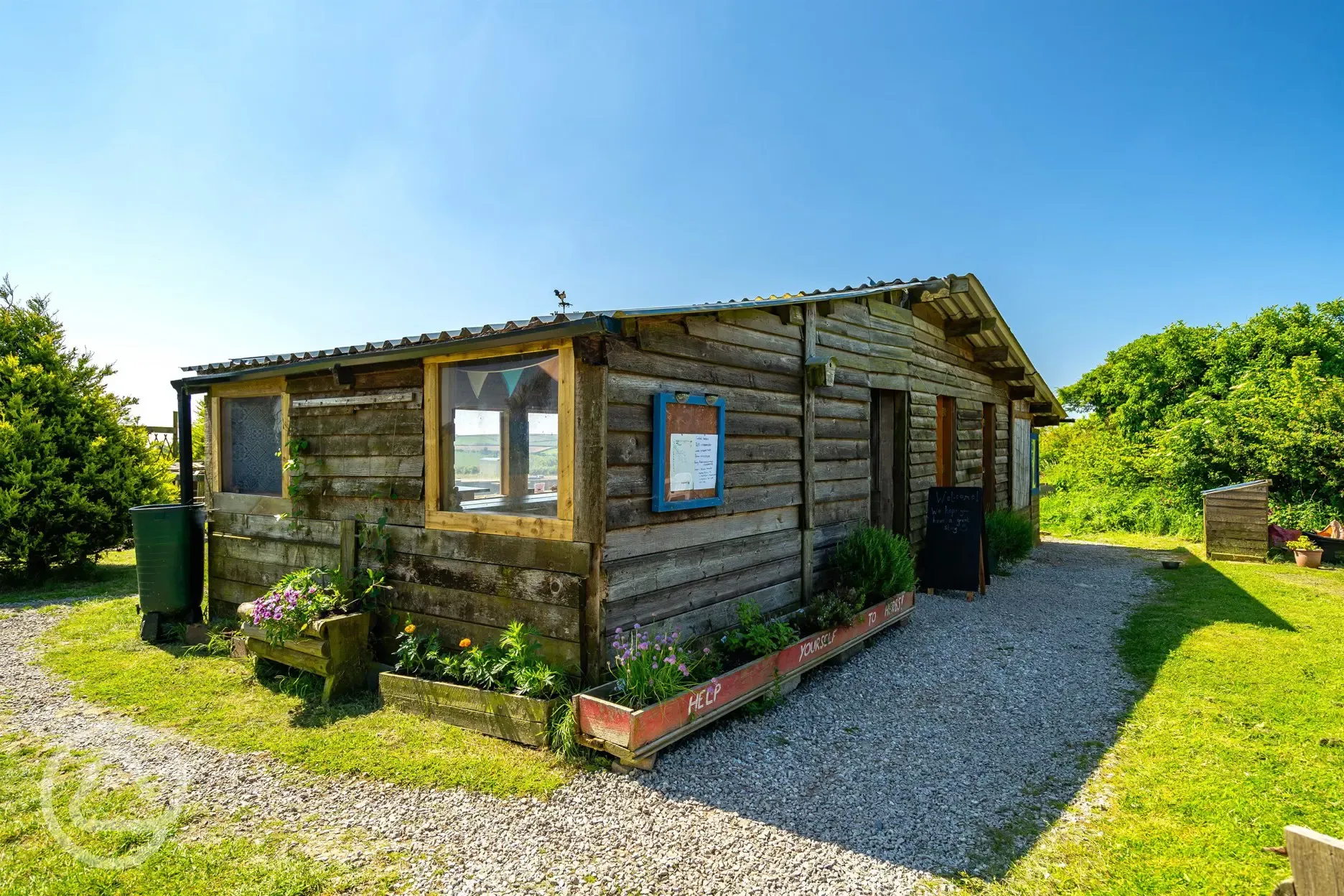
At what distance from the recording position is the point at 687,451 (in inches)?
180

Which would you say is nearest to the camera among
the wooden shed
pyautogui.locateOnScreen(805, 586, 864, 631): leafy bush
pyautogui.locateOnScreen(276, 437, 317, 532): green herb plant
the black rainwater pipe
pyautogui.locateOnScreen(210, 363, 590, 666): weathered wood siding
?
pyautogui.locateOnScreen(210, 363, 590, 666): weathered wood siding

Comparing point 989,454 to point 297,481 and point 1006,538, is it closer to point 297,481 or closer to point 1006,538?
point 1006,538

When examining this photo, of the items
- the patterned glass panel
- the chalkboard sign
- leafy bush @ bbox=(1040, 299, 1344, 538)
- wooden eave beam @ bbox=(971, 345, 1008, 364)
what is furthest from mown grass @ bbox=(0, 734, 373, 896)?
leafy bush @ bbox=(1040, 299, 1344, 538)

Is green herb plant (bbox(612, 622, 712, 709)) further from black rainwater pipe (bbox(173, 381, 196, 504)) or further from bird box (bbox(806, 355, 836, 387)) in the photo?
black rainwater pipe (bbox(173, 381, 196, 504))

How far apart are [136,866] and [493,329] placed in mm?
3086

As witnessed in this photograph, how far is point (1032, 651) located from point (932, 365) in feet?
14.0

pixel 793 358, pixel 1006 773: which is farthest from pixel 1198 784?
pixel 793 358

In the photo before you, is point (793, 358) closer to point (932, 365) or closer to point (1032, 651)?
point (1032, 651)

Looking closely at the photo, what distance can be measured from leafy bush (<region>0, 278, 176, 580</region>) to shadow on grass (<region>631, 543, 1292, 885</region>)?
9.78 meters

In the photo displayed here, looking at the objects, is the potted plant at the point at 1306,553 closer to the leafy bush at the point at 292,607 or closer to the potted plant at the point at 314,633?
the potted plant at the point at 314,633

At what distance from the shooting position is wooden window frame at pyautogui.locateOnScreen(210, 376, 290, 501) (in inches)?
231

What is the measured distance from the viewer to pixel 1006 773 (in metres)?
3.61

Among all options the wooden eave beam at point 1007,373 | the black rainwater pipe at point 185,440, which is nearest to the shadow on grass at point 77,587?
the black rainwater pipe at point 185,440

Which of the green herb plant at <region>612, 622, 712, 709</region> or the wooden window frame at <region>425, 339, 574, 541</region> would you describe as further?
the wooden window frame at <region>425, 339, 574, 541</region>
